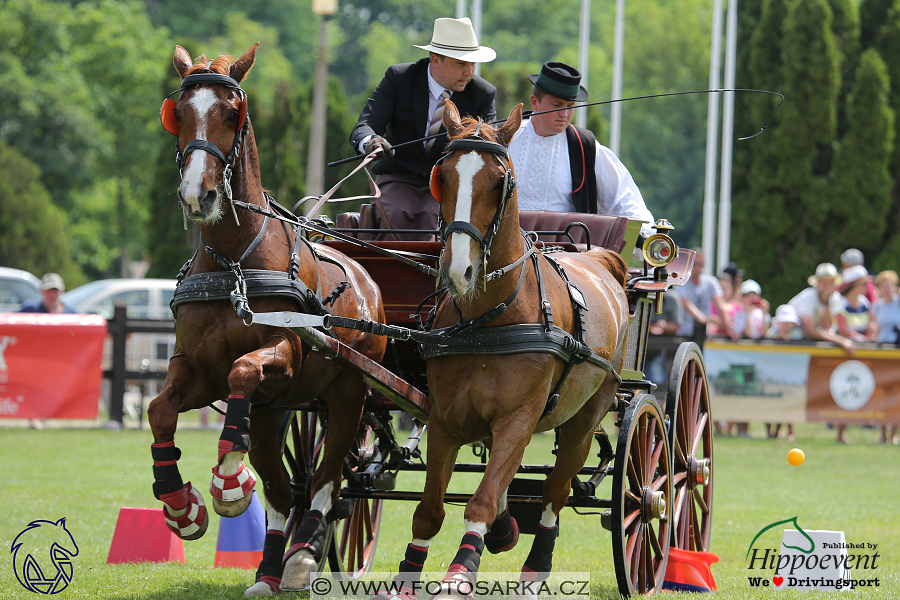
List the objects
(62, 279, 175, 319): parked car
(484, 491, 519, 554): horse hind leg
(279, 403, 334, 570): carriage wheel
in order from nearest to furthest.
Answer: (484, 491, 519, 554): horse hind leg < (279, 403, 334, 570): carriage wheel < (62, 279, 175, 319): parked car

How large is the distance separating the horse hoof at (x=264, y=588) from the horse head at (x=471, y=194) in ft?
6.30

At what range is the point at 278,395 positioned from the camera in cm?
481

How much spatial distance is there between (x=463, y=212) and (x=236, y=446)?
127 cm

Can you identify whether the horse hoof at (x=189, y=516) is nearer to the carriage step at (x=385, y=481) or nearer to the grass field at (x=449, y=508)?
the grass field at (x=449, y=508)

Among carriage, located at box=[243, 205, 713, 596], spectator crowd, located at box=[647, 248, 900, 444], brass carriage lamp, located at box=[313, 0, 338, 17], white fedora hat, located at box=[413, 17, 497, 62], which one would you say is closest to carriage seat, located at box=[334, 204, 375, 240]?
carriage, located at box=[243, 205, 713, 596]

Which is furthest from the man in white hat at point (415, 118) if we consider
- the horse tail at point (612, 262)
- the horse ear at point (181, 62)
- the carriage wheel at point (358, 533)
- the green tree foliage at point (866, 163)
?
the green tree foliage at point (866, 163)

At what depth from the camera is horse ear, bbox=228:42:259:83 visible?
15.0 ft

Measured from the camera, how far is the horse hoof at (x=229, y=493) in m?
4.21

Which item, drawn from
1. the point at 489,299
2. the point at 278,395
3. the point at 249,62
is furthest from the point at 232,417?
the point at 249,62

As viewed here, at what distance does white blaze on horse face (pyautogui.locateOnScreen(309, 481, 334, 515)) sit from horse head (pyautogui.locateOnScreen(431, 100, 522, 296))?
5.29 feet

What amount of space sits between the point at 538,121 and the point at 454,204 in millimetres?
2549

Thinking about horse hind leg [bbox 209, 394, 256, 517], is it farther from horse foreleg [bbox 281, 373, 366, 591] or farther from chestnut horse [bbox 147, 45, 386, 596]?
horse foreleg [bbox 281, 373, 366, 591]

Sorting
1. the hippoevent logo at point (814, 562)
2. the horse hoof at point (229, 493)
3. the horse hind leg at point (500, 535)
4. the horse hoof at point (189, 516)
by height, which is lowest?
the hippoevent logo at point (814, 562)

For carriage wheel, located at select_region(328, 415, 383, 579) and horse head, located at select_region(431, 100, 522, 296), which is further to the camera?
carriage wheel, located at select_region(328, 415, 383, 579)
